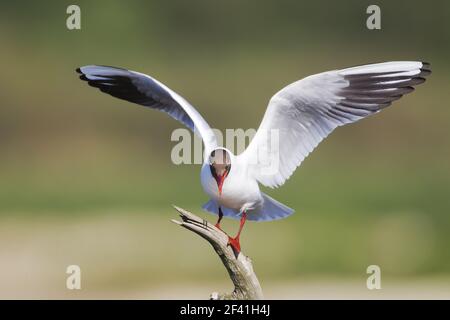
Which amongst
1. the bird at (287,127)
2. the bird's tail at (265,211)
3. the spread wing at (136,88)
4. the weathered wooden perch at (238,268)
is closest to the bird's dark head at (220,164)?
the bird at (287,127)

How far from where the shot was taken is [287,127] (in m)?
4.37

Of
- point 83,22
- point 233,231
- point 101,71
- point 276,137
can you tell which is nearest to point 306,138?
point 276,137

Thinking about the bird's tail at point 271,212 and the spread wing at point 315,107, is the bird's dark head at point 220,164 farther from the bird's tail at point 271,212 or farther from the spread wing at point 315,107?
the bird's tail at point 271,212

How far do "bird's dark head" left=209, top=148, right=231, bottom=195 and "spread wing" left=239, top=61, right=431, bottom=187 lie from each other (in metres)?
0.21

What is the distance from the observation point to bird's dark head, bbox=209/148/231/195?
4.04 meters

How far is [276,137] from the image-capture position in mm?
4375

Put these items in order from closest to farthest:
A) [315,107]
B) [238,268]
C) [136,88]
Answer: [238,268] < [315,107] < [136,88]

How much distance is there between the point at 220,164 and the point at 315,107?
57 centimetres

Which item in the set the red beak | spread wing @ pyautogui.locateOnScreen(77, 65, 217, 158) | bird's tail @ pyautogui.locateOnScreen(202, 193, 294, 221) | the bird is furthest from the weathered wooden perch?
spread wing @ pyautogui.locateOnScreen(77, 65, 217, 158)

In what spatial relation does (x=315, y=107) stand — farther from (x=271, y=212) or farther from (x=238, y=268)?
(x=238, y=268)

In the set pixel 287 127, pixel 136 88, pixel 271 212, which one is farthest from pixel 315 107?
pixel 136 88

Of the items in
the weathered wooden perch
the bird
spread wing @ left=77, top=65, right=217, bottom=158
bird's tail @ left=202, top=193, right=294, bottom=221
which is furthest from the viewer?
spread wing @ left=77, top=65, right=217, bottom=158

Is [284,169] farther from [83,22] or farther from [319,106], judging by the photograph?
[83,22]

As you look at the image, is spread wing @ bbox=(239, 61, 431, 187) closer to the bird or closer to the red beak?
the bird
